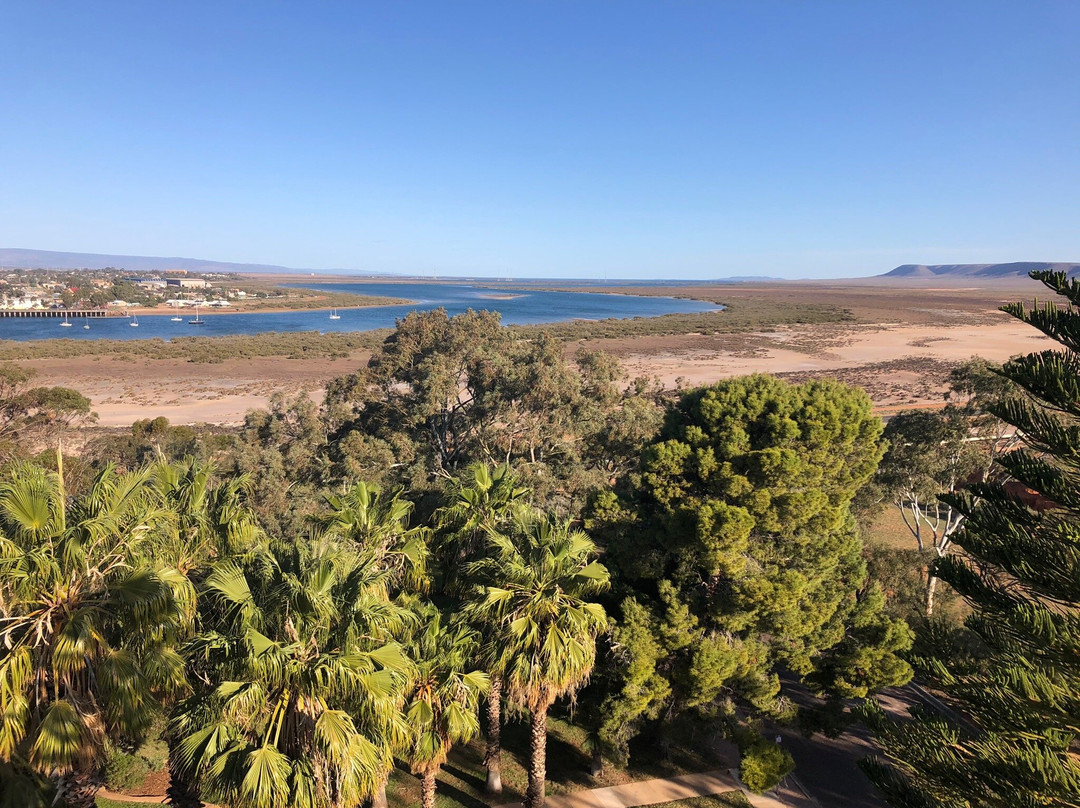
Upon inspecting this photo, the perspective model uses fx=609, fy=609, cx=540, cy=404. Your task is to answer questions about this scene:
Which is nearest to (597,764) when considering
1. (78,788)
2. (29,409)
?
(78,788)

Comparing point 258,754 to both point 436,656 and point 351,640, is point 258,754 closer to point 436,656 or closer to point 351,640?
point 351,640

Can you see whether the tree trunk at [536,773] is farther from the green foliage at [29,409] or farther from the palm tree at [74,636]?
the green foliage at [29,409]

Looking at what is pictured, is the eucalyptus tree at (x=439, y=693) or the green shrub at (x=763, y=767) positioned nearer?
the eucalyptus tree at (x=439, y=693)

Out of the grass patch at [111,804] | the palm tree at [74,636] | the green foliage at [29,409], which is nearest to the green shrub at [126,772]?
the grass patch at [111,804]

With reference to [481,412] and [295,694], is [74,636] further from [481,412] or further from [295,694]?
[481,412]

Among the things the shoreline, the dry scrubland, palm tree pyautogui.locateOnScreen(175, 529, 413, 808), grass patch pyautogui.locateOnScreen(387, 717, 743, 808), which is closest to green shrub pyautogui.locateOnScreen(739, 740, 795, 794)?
grass patch pyautogui.locateOnScreen(387, 717, 743, 808)

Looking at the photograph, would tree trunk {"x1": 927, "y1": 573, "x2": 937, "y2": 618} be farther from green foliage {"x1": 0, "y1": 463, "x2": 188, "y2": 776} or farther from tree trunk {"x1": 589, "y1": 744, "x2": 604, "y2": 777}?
green foliage {"x1": 0, "y1": 463, "x2": 188, "y2": 776}

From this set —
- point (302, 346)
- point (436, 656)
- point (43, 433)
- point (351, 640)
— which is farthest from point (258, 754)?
point (302, 346)
